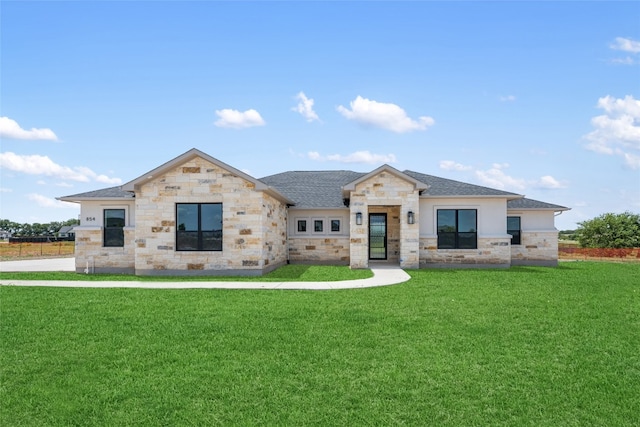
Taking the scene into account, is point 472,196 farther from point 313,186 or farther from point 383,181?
point 313,186

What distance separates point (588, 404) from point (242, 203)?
13361mm

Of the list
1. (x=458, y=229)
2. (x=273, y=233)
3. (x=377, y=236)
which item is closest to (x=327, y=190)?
(x=377, y=236)

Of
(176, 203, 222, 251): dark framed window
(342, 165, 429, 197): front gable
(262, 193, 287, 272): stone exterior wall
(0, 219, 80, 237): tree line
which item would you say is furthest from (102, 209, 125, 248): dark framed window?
(0, 219, 80, 237): tree line

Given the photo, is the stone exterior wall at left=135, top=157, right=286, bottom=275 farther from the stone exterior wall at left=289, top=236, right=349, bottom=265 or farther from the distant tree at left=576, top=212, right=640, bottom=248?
the distant tree at left=576, top=212, right=640, bottom=248

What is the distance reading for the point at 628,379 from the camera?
569 cm

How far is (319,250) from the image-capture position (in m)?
22.1

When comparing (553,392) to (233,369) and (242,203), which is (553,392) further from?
(242,203)

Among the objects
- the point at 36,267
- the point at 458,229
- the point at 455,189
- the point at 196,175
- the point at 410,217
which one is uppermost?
the point at 196,175

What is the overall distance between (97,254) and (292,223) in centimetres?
875

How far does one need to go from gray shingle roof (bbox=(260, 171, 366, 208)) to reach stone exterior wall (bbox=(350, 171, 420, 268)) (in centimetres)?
246

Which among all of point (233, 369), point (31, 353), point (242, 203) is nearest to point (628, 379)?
point (233, 369)

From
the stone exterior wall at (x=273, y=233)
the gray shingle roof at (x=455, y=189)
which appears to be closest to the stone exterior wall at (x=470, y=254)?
the gray shingle roof at (x=455, y=189)

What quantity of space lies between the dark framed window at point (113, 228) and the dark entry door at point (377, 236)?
11.5m

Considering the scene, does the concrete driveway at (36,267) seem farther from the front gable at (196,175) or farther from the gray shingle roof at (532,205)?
the gray shingle roof at (532,205)
